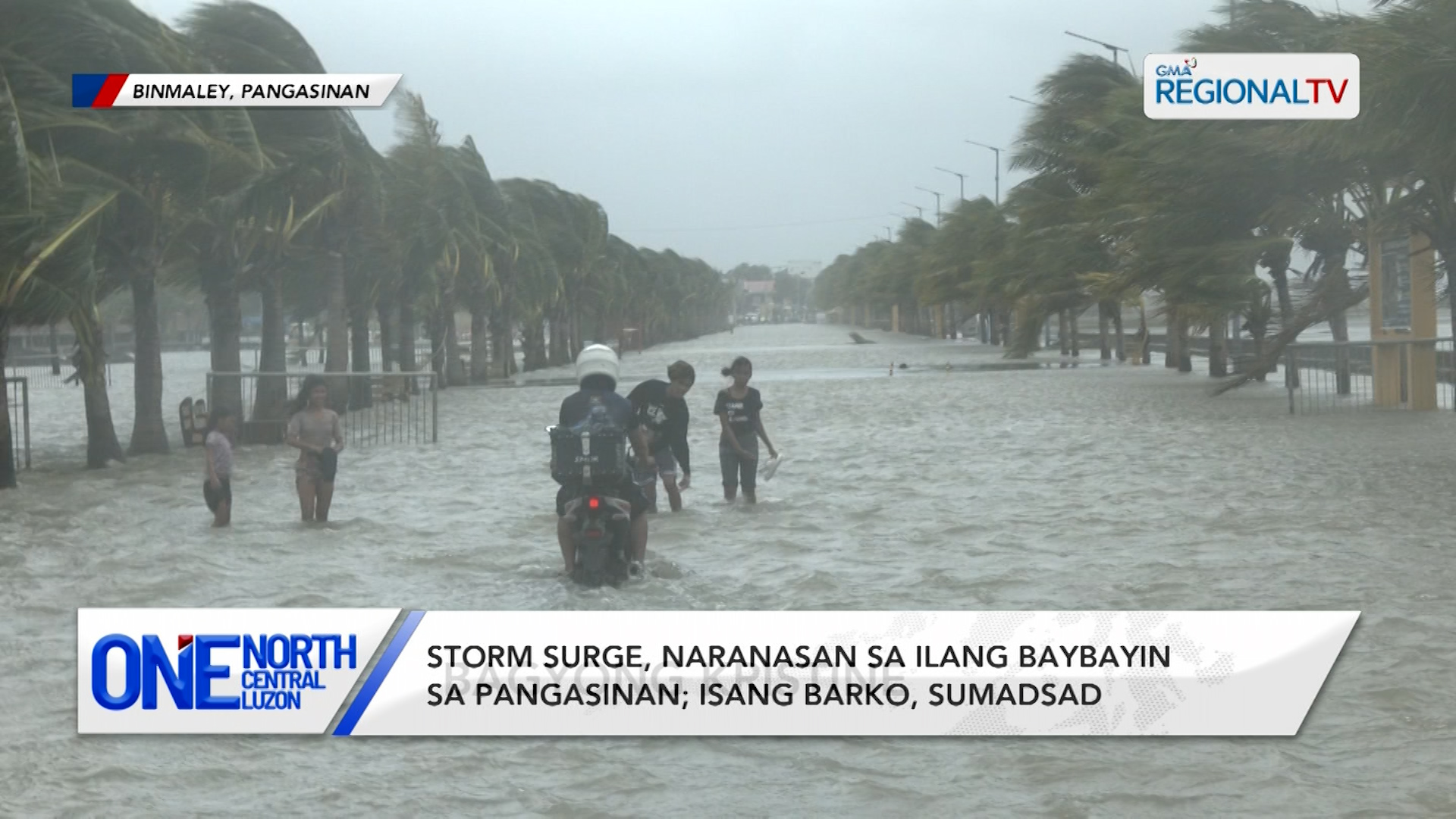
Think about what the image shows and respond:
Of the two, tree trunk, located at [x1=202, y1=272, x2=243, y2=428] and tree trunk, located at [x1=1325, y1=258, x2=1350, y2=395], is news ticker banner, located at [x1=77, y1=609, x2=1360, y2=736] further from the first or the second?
tree trunk, located at [x1=1325, y1=258, x2=1350, y2=395]

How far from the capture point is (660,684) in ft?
Result: 22.6

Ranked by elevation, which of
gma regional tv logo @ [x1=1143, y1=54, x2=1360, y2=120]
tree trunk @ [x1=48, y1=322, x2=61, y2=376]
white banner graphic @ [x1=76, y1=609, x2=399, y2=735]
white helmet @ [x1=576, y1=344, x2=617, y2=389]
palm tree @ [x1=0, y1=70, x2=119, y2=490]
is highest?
gma regional tv logo @ [x1=1143, y1=54, x2=1360, y2=120]

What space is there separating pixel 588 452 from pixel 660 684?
2.61 metres

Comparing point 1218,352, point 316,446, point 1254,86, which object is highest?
point 1254,86

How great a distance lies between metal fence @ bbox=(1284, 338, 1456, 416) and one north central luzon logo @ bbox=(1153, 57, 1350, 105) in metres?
6.87

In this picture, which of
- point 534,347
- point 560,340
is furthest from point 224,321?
point 560,340

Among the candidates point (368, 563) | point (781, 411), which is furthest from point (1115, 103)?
point (368, 563)

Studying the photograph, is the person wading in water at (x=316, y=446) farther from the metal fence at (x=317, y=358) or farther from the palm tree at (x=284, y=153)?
the metal fence at (x=317, y=358)

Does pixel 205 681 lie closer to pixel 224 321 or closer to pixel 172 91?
pixel 172 91

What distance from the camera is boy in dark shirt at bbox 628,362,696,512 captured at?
12.3 m

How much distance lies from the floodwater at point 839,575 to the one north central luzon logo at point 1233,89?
3494 mm

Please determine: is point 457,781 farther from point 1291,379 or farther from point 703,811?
point 1291,379


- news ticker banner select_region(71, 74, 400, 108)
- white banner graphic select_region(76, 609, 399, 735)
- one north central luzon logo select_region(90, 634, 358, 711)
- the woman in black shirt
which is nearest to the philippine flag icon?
news ticker banner select_region(71, 74, 400, 108)

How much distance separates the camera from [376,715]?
6.75 meters
